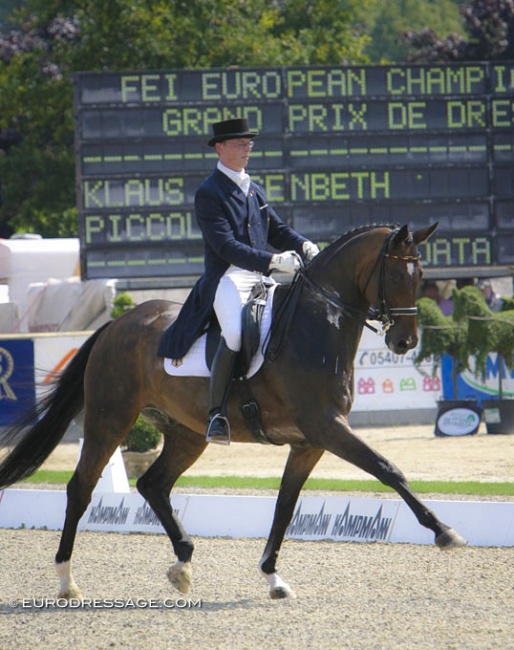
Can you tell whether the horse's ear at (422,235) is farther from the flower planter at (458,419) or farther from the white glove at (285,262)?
the flower planter at (458,419)

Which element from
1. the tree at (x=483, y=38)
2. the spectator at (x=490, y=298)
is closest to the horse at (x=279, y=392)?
the spectator at (x=490, y=298)

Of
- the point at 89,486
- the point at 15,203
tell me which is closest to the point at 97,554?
the point at 89,486

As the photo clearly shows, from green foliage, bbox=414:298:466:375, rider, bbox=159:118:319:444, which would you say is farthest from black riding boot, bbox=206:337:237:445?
green foliage, bbox=414:298:466:375

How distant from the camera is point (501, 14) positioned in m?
33.2

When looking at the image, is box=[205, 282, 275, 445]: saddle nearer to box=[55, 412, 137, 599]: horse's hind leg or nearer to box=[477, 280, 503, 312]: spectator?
box=[55, 412, 137, 599]: horse's hind leg

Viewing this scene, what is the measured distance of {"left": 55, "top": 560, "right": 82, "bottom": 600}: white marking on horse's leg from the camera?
6.73 meters

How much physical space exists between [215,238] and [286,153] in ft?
30.9

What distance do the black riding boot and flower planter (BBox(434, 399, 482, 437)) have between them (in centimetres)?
964

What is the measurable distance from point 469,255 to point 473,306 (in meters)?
0.93

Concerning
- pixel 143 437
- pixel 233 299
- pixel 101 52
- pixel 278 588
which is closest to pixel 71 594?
pixel 278 588

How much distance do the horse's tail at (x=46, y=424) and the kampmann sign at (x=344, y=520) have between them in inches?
83.3

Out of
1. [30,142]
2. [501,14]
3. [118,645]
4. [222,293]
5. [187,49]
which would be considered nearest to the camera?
[118,645]

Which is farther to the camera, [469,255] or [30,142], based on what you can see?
[30,142]

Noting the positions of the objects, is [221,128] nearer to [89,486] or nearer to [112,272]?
[89,486]
